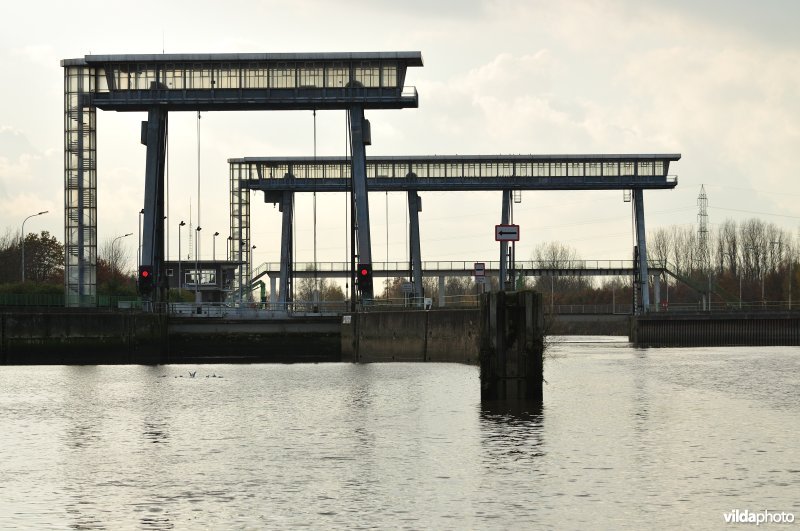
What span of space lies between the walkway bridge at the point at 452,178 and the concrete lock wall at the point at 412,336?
30.7 meters

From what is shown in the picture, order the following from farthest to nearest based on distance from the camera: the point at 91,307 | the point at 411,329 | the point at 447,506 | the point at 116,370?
the point at 91,307, the point at 411,329, the point at 116,370, the point at 447,506

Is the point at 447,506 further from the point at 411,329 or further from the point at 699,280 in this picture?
the point at 699,280

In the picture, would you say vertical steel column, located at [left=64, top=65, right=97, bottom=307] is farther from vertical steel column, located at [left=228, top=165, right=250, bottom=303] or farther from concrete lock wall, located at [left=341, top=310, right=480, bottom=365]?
vertical steel column, located at [left=228, top=165, right=250, bottom=303]

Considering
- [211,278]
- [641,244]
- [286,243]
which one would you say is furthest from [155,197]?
[641,244]

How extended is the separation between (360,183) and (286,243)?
1116 inches

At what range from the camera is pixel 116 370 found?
201 feet

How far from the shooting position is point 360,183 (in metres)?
74.3

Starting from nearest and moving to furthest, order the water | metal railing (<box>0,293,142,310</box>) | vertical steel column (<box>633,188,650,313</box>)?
1. the water
2. metal railing (<box>0,293,142,310</box>)
3. vertical steel column (<box>633,188,650,313</box>)

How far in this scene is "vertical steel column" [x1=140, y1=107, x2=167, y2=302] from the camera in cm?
7362

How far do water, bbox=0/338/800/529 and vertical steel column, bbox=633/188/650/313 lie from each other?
2479 inches

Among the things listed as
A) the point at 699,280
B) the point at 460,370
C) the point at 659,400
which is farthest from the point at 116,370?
the point at 699,280

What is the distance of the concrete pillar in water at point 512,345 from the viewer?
3219cm

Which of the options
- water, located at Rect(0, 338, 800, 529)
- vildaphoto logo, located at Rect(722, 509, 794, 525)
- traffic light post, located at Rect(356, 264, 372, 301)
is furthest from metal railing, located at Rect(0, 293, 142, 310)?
vildaphoto logo, located at Rect(722, 509, 794, 525)

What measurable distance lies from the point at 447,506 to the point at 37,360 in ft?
167
